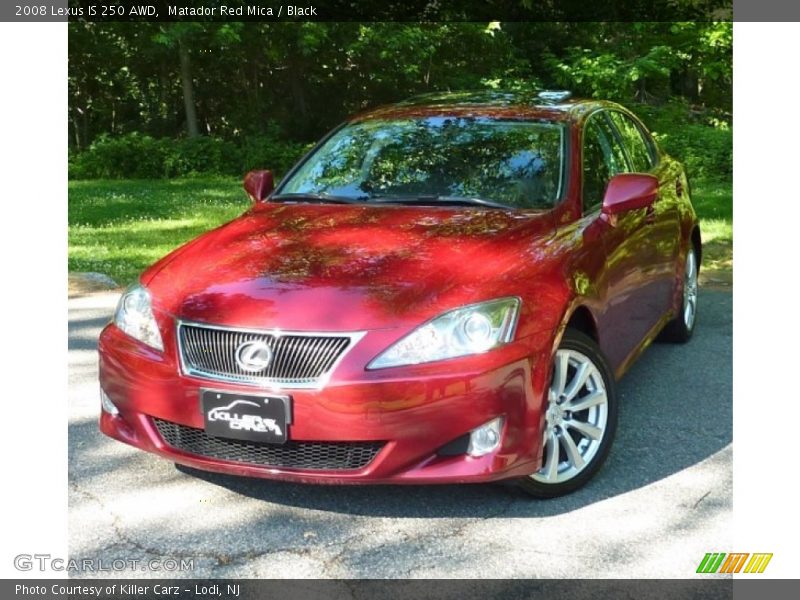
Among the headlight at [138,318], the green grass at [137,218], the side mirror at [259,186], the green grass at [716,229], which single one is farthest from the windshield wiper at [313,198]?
the green grass at [716,229]

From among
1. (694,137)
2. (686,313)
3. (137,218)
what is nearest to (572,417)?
(686,313)

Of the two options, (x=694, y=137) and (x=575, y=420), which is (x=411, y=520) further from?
(x=694, y=137)

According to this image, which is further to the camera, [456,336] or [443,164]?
[443,164]

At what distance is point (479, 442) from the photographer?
3.54 m

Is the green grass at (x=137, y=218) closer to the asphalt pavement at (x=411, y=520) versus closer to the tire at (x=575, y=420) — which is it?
the asphalt pavement at (x=411, y=520)

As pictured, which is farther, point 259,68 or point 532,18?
point 259,68

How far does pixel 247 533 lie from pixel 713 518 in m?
1.78

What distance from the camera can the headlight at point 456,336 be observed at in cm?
347

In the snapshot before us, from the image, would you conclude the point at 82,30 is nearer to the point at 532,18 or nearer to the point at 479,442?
the point at 532,18

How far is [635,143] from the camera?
5.83 m

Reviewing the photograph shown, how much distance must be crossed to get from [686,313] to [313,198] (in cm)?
271

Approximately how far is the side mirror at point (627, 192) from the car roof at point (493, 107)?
0.62m

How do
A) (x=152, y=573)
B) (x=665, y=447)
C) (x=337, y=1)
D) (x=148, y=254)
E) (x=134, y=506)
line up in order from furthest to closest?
(x=337, y=1), (x=148, y=254), (x=665, y=447), (x=134, y=506), (x=152, y=573)

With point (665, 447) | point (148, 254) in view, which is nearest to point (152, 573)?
point (665, 447)
